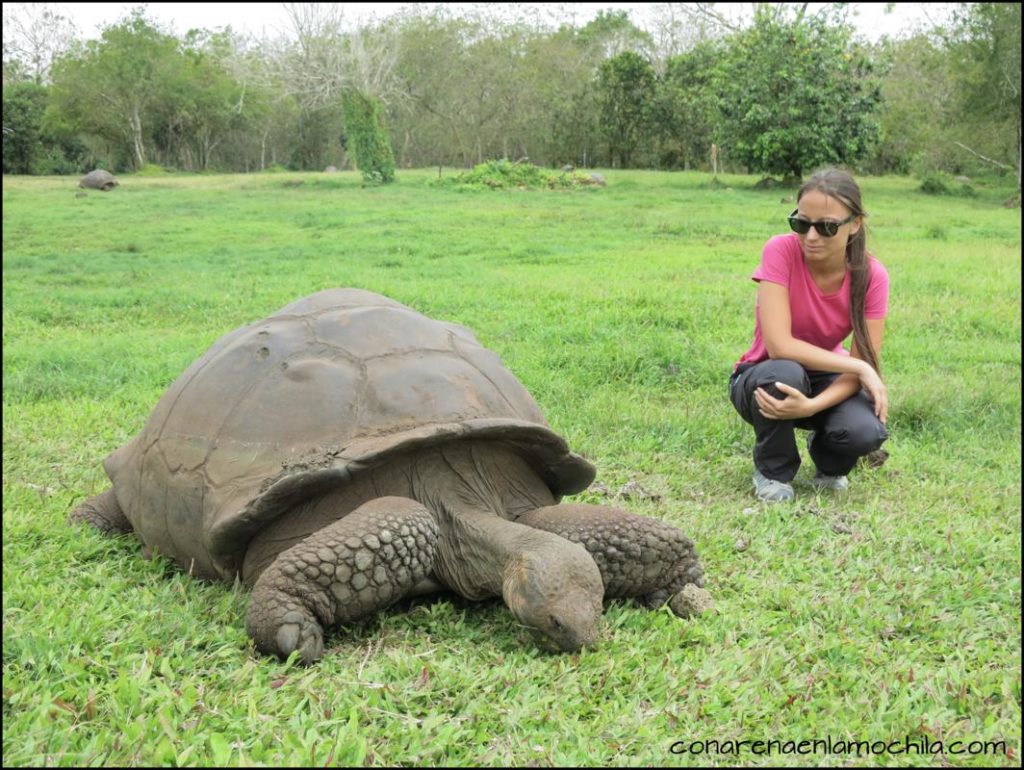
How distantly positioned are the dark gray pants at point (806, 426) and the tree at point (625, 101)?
31.3 m

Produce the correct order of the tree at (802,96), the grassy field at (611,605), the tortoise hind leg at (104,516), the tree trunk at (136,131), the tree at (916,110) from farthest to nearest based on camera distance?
the tree trunk at (136,131) < the tree at (916,110) < the tree at (802,96) < the tortoise hind leg at (104,516) < the grassy field at (611,605)

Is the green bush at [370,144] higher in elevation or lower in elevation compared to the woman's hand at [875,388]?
higher

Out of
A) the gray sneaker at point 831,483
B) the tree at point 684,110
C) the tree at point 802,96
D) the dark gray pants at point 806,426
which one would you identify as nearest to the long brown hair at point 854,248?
the dark gray pants at point 806,426

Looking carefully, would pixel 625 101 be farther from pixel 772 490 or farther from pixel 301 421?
pixel 301 421

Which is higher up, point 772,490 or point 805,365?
point 805,365

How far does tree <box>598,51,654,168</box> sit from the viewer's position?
32.9m

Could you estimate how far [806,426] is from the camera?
3600 millimetres

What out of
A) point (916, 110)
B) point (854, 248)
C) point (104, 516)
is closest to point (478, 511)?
point (104, 516)

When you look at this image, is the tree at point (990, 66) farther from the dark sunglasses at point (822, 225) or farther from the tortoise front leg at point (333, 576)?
the tortoise front leg at point (333, 576)

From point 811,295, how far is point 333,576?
219 centimetres

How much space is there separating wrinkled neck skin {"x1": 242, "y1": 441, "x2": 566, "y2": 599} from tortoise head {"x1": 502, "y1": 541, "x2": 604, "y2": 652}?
0.06 m

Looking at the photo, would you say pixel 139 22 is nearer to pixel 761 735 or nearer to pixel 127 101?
pixel 127 101

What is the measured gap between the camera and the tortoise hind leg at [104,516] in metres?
2.88

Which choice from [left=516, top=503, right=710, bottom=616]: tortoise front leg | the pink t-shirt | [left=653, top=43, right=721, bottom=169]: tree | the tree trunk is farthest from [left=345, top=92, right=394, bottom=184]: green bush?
[left=516, top=503, right=710, bottom=616]: tortoise front leg
